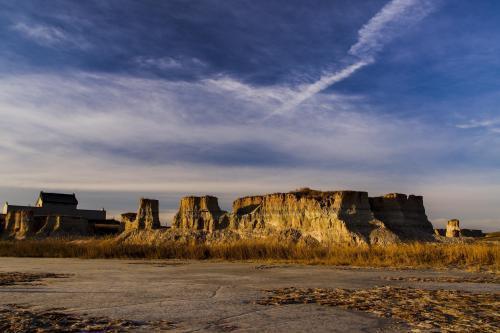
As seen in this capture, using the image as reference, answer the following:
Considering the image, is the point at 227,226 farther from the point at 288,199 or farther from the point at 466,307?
the point at 466,307

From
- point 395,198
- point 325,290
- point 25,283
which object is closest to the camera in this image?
point 325,290

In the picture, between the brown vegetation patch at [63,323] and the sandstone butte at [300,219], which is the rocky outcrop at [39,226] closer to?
the sandstone butte at [300,219]

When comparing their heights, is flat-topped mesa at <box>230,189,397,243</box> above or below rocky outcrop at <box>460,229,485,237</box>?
above

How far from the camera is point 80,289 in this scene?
8328 millimetres

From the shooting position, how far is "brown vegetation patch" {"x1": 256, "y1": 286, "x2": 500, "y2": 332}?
4.99 meters

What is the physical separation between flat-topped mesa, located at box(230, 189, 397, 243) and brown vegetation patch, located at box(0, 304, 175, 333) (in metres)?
37.3

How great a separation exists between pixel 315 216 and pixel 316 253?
2589 centimetres

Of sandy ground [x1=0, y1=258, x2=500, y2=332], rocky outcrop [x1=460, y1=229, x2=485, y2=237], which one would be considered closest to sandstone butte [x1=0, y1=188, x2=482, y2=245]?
sandy ground [x1=0, y1=258, x2=500, y2=332]

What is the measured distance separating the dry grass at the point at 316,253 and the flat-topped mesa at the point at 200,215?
89.1 feet

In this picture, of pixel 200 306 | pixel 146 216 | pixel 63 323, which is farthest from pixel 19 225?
pixel 63 323

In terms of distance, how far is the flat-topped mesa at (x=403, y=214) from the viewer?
46.4 m

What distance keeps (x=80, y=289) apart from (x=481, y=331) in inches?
265

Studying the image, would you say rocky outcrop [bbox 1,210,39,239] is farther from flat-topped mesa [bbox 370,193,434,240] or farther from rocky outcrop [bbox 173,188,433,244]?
flat-topped mesa [bbox 370,193,434,240]

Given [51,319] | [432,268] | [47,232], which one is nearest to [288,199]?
[432,268]
